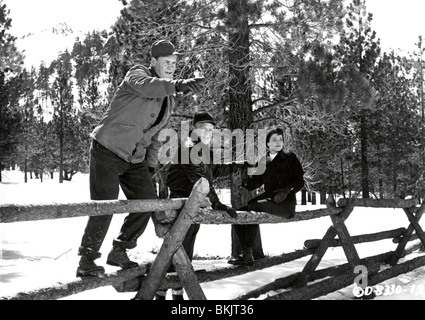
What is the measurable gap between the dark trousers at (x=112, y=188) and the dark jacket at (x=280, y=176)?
163 centimetres

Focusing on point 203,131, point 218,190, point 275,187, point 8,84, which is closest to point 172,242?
point 203,131

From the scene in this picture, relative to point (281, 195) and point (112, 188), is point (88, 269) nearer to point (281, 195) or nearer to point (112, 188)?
point (112, 188)

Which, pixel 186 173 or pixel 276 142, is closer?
pixel 186 173

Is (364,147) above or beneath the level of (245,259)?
above

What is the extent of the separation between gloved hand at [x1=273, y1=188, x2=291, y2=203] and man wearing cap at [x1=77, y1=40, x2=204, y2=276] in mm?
1470

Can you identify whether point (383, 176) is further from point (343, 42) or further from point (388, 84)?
point (343, 42)

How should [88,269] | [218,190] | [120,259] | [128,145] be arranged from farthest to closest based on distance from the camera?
[218,190] → [120,259] → [128,145] → [88,269]

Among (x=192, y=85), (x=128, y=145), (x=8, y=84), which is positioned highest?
(x=8, y=84)

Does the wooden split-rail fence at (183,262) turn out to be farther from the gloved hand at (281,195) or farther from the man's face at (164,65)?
the man's face at (164,65)

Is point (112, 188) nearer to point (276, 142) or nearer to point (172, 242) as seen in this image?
point (172, 242)

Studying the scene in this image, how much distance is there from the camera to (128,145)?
10.9 ft

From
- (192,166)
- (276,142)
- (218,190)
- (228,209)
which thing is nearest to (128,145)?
(192,166)

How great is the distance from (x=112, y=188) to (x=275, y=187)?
2.03 meters
